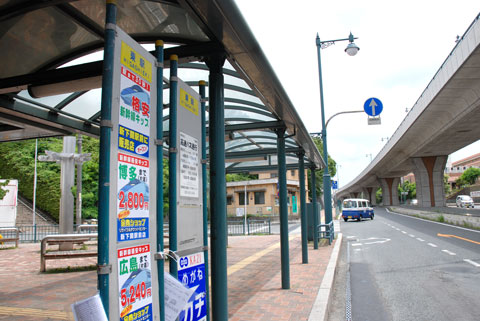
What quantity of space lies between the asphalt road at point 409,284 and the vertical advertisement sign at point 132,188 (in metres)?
4.04

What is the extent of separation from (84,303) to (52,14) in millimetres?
3363

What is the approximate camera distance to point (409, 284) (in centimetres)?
766

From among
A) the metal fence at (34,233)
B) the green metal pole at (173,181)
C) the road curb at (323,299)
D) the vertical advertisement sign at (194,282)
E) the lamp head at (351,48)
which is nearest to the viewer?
the green metal pole at (173,181)

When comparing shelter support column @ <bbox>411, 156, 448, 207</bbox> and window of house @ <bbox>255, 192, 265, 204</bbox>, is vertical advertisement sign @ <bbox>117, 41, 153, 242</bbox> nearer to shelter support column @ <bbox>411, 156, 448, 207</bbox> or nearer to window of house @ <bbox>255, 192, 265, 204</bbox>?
window of house @ <bbox>255, 192, 265, 204</bbox>

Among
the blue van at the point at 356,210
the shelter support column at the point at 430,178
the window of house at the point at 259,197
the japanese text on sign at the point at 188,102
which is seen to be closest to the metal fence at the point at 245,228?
the blue van at the point at 356,210

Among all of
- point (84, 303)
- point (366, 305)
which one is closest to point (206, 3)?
point (84, 303)

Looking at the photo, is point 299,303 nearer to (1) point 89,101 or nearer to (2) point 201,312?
(2) point 201,312

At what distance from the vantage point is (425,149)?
37938 millimetres

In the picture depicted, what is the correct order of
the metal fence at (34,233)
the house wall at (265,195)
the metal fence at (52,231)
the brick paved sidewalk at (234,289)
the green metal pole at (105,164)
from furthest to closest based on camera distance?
the house wall at (265,195) → the metal fence at (52,231) → the metal fence at (34,233) → the brick paved sidewalk at (234,289) → the green metal pole at (105,164)

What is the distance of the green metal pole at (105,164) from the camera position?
2184 millimetres

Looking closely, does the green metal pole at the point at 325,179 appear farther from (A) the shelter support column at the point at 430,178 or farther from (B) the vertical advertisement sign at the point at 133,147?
(A) the shelter support column at the point at 430,178

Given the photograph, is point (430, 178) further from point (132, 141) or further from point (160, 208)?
point (132, 141)

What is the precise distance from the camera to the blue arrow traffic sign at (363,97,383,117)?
1509cm

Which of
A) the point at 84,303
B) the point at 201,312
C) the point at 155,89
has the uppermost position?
the point at 155,89
